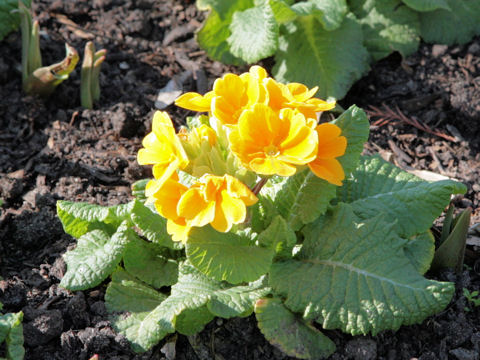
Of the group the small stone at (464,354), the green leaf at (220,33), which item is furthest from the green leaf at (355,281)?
the green leaf at (220,33)

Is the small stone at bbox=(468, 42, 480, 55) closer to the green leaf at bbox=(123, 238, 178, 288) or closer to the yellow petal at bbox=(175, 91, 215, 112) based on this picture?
the yellow petal at bbox=(175, 91, 215, 112)

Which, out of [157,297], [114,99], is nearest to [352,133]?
[157,297]

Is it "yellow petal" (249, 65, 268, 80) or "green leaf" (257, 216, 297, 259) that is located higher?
"yellow petal" (249, 65, 268, 80)

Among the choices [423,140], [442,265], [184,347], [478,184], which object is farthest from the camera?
[423,140]

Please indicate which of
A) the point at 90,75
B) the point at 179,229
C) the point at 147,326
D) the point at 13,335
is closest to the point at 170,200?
the point at 179,229

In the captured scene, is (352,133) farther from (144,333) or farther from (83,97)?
(83,97)

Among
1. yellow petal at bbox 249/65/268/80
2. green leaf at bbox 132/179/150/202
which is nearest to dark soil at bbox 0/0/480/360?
green leaf at bbox 132/179/150/202
